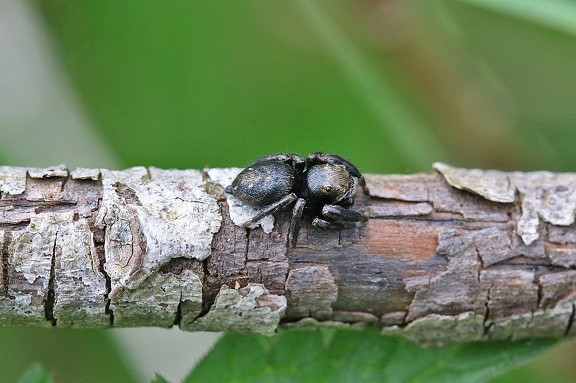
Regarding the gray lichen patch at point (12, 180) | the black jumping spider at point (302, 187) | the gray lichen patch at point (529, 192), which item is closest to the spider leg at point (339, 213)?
the black jumping spider at point (302, 187)

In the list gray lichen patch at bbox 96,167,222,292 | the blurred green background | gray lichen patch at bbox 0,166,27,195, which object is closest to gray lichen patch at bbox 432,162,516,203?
gray lichen patch at bbox 96,167,222,292

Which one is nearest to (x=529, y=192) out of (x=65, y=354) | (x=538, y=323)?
(x=538, y=323)

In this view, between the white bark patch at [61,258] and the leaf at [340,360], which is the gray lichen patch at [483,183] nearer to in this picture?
the leaf at [340,360]

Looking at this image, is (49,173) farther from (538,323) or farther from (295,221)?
(538,323)

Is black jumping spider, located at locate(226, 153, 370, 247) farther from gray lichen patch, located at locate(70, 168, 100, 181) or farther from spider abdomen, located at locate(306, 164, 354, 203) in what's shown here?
gray lichen patch, located at locate(70, 168, 100, 181)

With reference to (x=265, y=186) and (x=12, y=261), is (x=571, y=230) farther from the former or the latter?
(x=12, y=261)
